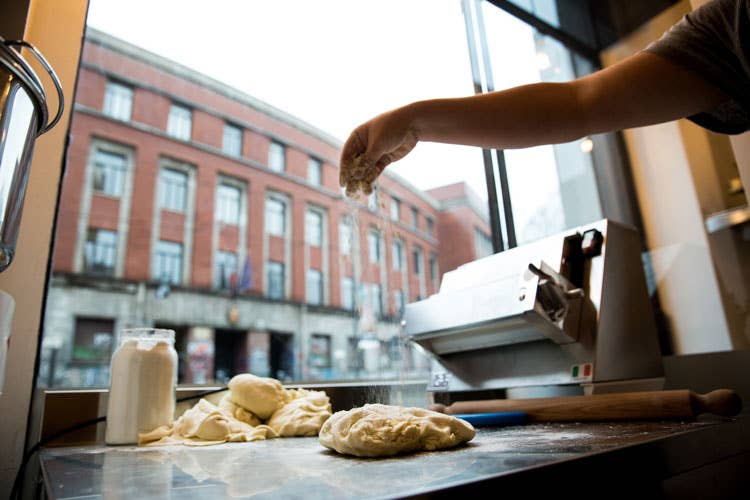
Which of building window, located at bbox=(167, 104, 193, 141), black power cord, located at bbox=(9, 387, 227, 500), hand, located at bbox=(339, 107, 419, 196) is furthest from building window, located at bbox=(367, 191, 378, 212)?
building window, located at bbox=(167, 104, 193, 141)

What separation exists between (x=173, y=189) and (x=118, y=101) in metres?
2.25

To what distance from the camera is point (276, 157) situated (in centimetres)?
1200

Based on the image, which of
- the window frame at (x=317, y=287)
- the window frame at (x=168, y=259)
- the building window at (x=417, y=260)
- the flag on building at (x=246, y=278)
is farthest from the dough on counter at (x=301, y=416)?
the window frame at (x=317, y=287)

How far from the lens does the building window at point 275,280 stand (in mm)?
11719

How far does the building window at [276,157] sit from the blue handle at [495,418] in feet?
38.4

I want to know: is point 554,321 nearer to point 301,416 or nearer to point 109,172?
point 301,416

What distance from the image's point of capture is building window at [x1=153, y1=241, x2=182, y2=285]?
10531 millimetres

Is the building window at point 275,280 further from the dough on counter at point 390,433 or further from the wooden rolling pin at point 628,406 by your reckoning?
the dough on counter at point 390,433

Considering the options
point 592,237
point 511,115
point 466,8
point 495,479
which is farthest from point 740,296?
point 495,479

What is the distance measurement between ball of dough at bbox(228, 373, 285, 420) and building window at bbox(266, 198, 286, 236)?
1140cm

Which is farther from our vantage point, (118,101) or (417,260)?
(118,101)

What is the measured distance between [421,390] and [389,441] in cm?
85

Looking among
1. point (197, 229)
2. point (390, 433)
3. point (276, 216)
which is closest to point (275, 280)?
point (276, 216)

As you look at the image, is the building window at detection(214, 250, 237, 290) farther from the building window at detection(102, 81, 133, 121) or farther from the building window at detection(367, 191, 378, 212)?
the building window at detection(367, 191, 378, 212)
